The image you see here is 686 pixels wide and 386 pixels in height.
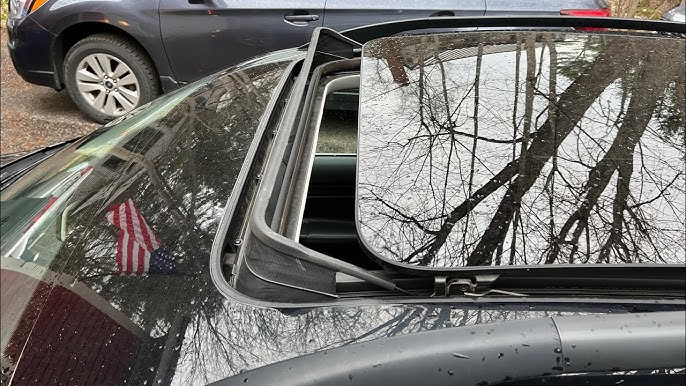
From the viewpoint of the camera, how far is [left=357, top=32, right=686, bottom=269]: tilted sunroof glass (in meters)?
1.20

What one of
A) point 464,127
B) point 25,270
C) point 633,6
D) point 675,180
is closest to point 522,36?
point 464,127

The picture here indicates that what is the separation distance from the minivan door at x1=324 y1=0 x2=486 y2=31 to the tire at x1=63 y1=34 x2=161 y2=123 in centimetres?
159

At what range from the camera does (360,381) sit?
0.84 m

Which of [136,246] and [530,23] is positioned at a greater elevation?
[530,23]

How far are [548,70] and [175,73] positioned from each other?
407 cm

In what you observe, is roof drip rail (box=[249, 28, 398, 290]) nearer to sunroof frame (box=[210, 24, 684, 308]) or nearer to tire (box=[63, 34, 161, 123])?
sunroof frame (box=[210, 24, 684, 308])

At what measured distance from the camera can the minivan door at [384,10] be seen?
4.79m

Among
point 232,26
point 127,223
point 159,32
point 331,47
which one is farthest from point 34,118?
point 127,223

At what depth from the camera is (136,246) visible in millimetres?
1444

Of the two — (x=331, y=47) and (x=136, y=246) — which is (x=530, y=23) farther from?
(x=136, y=246)

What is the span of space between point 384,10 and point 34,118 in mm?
3348

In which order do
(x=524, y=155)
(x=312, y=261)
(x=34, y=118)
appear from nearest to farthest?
(x=312, y=261) < (x=524, y=155) < (x=34, y=118)

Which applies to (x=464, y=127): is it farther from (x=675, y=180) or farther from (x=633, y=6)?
(x=633, y=6)

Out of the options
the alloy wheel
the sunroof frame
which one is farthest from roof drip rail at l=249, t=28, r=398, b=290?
the alloy wheel
